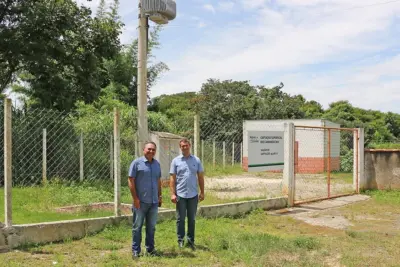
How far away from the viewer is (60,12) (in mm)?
14102

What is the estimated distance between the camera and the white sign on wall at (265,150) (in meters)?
10.5

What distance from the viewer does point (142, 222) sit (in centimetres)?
579

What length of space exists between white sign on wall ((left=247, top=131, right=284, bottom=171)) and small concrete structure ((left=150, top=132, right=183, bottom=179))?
3.80m

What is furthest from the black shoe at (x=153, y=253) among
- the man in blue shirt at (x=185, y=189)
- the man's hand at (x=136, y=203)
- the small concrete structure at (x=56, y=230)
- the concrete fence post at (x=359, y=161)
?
the concrete fence post at (x=359, y=161)

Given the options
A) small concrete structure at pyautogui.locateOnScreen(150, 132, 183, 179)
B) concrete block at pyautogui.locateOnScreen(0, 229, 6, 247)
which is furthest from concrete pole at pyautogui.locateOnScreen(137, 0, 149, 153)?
small concrete structure at pyautogui.locateOnScreen(150, 132, 183, 179)

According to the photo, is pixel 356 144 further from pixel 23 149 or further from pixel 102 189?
pixel 23 149

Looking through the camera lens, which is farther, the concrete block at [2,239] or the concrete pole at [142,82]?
the concrete pole at [142,82]

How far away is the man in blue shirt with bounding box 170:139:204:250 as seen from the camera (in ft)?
20.6

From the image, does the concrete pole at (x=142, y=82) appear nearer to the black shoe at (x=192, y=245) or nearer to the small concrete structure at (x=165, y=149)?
the black shoe at (x=192, y=245)

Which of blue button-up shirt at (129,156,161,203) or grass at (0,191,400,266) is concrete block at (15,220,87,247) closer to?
grass at (0,191,400,266)

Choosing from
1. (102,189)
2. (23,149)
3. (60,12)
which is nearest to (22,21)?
(60,12)

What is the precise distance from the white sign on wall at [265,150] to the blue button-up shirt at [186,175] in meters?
4.19

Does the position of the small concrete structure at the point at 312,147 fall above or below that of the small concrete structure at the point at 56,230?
above

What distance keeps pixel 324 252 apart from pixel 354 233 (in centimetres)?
158
